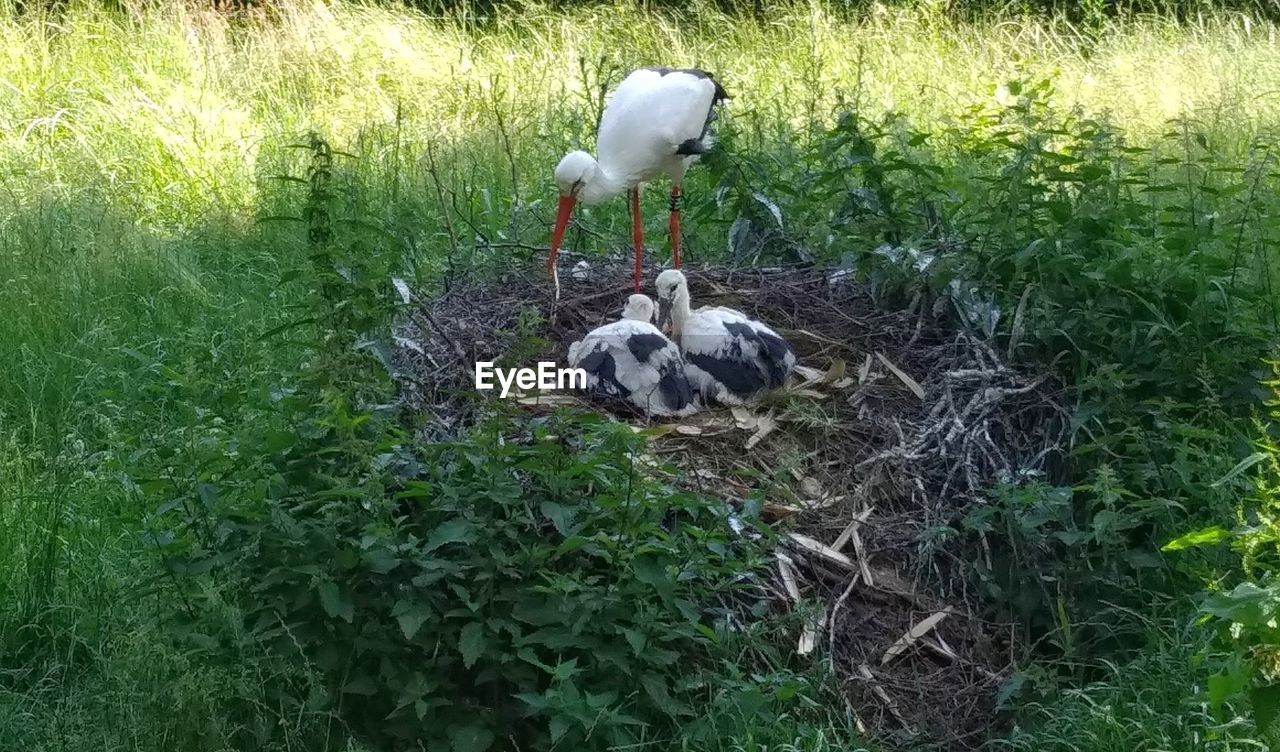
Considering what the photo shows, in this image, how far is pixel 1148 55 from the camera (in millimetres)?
10234

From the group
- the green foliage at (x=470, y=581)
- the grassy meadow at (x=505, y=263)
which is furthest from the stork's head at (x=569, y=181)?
the green foliage at (x=470, y=581)

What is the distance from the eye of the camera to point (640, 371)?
4562 millimetres

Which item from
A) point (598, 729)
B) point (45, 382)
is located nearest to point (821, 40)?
point (45, 382)

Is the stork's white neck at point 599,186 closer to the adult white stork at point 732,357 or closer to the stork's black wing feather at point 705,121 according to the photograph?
the stork's black wing feather at point 705,121

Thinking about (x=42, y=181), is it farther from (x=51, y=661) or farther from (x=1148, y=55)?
(x=1148, y=55)

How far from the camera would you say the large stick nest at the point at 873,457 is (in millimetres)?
3877

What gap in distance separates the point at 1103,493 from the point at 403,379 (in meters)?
1.91

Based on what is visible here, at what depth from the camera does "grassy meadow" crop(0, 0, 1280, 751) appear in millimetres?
3623

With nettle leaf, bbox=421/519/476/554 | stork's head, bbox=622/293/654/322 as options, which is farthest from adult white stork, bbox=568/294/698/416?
nettle leaf, bbox=421/519/476/554

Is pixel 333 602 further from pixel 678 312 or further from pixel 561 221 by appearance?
pixel 561 221

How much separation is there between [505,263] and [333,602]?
2479mm

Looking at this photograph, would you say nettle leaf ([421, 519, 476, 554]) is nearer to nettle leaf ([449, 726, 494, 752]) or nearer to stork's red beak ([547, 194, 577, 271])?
nettle leaf ([449, 726, 494, 752])

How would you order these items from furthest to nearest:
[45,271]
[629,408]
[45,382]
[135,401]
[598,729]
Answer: [45,271], [45,382], [135,401], [629,408], [598,729]

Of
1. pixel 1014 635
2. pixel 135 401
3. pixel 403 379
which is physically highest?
pixel 403 379
